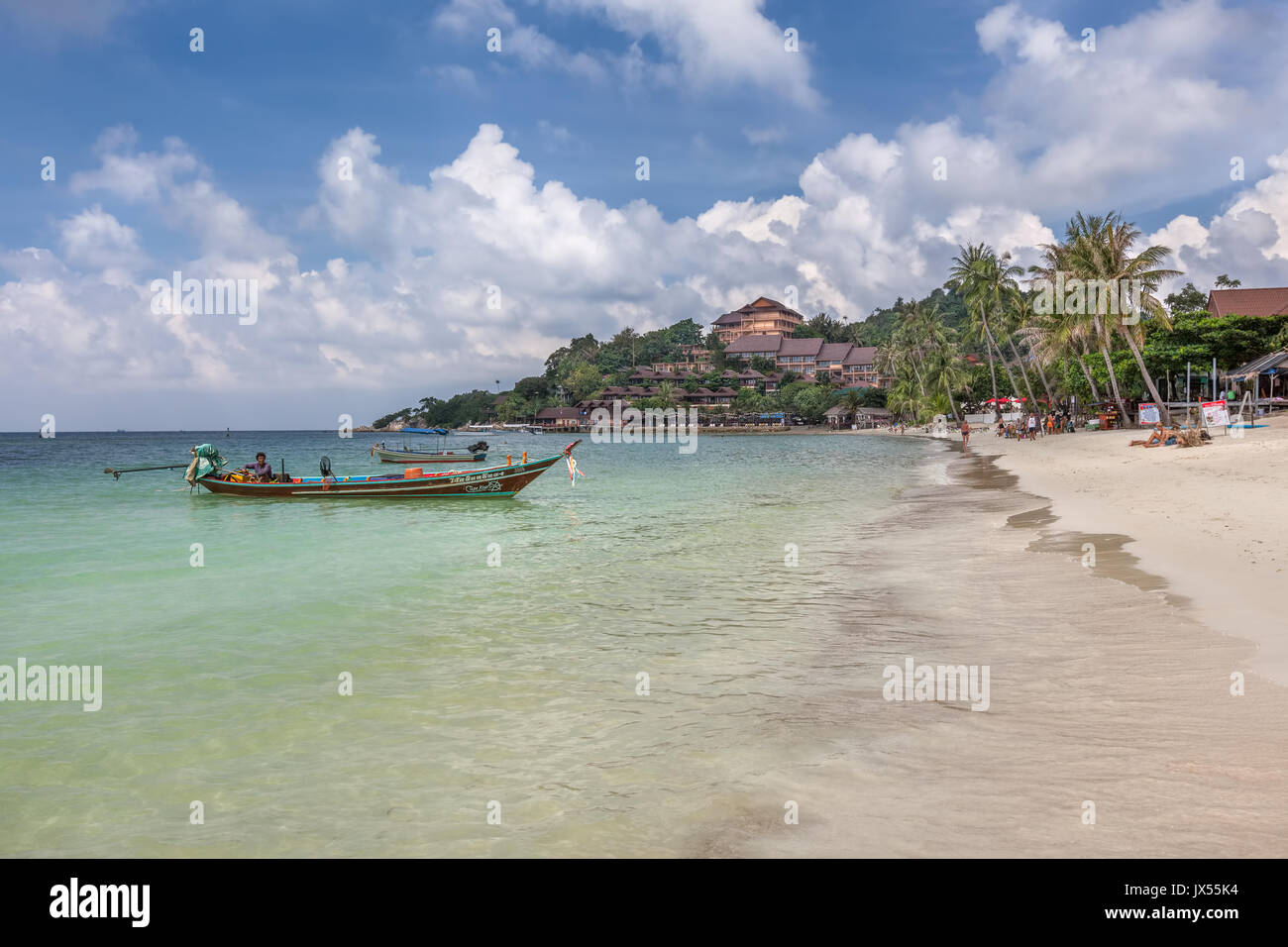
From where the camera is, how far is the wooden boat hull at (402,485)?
94.7ft

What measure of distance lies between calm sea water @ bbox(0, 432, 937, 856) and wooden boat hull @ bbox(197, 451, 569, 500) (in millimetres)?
9159

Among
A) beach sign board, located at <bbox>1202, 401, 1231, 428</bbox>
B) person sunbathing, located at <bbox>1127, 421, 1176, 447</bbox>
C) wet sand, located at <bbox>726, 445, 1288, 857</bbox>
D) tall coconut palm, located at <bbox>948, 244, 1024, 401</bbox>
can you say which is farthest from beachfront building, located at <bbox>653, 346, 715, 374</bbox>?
wet sand, located at <bbox>726, 445, 1288, 857</bbox>

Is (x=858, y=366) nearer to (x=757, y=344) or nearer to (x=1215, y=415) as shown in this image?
(x=757, y=344)

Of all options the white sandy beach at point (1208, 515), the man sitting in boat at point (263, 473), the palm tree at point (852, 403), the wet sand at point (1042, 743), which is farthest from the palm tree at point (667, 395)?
the wet sand at point (1042, 743)

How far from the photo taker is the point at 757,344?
16988cm

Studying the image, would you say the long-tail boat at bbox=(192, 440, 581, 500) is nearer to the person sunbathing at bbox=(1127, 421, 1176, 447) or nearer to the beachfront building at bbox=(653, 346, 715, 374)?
the person sunbathing at bbox=(1127, 421, 1176, 447)

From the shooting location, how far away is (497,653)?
363 inches

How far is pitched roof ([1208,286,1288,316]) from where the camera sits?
60.7 meters

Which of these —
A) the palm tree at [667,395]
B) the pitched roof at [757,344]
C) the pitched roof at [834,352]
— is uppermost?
the pitched roof at [757,344]

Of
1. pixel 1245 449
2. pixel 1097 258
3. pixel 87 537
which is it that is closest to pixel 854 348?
pixel 1097 258

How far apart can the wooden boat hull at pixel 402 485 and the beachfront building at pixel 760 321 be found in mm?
165197

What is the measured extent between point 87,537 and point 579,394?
145460 millimetres

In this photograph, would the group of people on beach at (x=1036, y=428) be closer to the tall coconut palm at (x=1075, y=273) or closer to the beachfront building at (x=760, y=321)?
the tall coconut palm at (x=1075, y=273)

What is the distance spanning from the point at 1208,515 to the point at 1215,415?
79.9 ft
